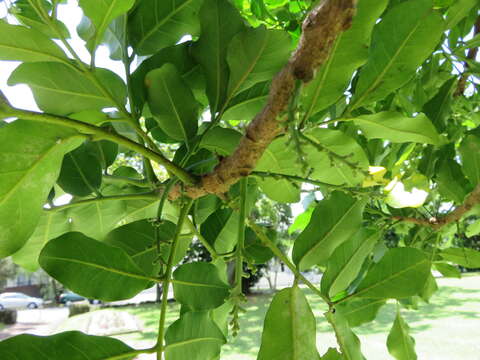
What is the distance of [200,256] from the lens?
35.8 ft

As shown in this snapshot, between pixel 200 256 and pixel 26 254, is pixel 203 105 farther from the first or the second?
pixel 200 256

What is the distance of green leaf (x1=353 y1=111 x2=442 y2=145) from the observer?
0.59m

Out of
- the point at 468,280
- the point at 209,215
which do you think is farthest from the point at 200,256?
the point at 209,215

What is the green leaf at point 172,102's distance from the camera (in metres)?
0.59

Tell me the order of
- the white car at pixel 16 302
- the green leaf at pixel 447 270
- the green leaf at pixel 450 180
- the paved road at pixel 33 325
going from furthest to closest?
the white car at pixel 16 302 → the paved road at pixel 33 325 → the green leaf at pixel 447 270 → the green leaf at pixel 450 180

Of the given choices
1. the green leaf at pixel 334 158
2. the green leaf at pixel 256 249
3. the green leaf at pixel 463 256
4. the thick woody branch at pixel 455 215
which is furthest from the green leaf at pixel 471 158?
the green leaf at pixel 256 249

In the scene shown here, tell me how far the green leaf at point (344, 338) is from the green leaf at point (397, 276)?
0.06 meters

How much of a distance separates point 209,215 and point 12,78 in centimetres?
39

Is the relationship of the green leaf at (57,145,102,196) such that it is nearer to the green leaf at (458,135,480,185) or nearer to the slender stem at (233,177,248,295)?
the slender stem at (233,177,248,295)

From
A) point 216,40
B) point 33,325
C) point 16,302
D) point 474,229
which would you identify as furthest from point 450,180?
point 16,302

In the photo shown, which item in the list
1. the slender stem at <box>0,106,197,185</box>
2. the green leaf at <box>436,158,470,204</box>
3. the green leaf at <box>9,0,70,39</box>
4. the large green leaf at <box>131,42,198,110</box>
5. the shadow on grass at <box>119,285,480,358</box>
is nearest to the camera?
the slender stem at <box>0,106,197,185</box>

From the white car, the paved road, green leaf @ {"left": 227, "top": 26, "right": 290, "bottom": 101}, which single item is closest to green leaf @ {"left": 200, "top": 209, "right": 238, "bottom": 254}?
green leaf @ {"left": 227, "top": 26, "right": 290, "bottom": 101}

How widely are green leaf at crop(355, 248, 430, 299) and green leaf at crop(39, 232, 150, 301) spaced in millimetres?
334

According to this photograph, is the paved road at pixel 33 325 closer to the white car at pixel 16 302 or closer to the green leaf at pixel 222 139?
the white car at pixel 16 302
